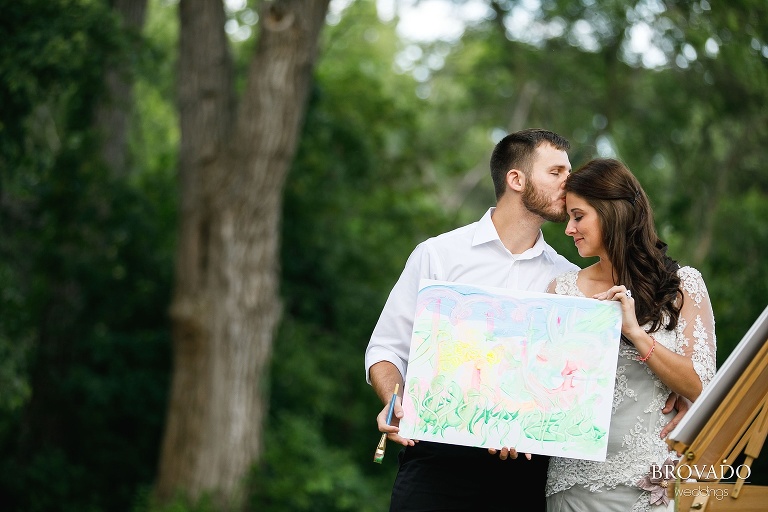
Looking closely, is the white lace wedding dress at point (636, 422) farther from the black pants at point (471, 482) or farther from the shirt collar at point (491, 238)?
the shirt collar at point (491, 238)

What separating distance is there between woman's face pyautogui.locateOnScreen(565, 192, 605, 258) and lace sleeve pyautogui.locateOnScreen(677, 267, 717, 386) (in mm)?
294

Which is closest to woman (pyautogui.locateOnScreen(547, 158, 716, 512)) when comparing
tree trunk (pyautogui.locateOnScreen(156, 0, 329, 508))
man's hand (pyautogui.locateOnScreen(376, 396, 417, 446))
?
man's hand (pyautogui.locateOnScreen(376, 396, 417, 446))

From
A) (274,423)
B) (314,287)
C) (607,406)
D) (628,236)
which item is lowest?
(274,423)

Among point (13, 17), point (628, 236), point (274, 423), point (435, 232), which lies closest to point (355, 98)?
point (435, 232)

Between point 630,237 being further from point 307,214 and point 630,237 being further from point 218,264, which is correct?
point 307,214

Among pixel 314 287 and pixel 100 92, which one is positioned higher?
pixel 100 92

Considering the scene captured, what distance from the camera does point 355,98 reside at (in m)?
12.9

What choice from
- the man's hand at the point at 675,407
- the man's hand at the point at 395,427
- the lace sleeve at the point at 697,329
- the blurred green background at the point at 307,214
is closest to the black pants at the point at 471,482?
the man's hand at the point at 395,427

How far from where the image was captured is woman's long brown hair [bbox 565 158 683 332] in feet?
10.3

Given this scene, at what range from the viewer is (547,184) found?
11.7ft

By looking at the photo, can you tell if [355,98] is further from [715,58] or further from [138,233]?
[715,58]

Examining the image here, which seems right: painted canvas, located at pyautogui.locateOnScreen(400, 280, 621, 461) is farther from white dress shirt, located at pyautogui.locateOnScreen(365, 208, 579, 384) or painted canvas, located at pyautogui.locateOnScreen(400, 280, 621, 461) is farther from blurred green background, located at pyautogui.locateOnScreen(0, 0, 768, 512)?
blurred green background, located at pyautogui.locateOnScreen(0, 0, 768, 512)

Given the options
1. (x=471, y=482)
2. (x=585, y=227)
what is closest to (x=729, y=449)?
(x=585, y=227)

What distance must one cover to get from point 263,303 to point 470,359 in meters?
5.75
